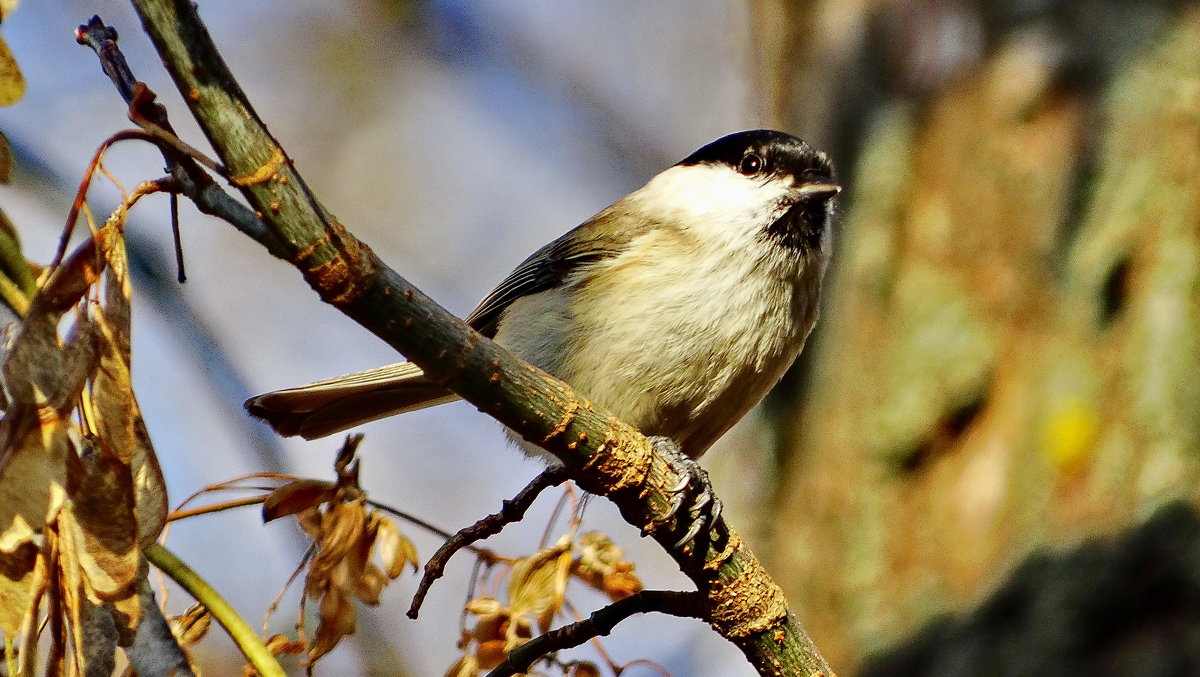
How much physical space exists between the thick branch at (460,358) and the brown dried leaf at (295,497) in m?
0.34

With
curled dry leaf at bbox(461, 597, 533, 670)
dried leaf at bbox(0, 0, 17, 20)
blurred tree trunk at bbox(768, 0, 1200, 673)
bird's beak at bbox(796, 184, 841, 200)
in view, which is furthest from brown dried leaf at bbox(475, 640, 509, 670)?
blurred tree trunk at bbox(768, 0, 1200, 673)

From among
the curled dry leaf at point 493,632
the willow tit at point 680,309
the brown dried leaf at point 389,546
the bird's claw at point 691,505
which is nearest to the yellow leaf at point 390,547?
the brown dried leaf at point 389,546

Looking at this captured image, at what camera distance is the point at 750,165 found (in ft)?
8.83

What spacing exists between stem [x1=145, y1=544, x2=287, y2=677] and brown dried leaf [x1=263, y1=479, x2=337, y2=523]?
9.1 inches

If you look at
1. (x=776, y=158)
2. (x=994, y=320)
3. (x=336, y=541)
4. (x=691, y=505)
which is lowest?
(x=336, y=541)

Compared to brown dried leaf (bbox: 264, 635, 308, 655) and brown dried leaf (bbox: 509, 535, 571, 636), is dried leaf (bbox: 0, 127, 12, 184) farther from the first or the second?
brown dried leaf (bbox: 509, 535, 571, 636)

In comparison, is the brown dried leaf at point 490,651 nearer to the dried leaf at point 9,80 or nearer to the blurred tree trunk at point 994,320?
the dried leaf at point 9,80

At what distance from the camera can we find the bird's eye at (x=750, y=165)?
267cm

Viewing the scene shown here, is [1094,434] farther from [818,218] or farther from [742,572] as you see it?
[742,572]

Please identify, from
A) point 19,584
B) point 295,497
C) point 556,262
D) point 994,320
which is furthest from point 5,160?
point 994,320

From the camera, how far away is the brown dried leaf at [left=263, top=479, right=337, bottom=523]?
156 centimetres

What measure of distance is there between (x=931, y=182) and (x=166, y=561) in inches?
115

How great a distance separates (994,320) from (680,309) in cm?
144

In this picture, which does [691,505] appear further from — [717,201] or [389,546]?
[717,201]
